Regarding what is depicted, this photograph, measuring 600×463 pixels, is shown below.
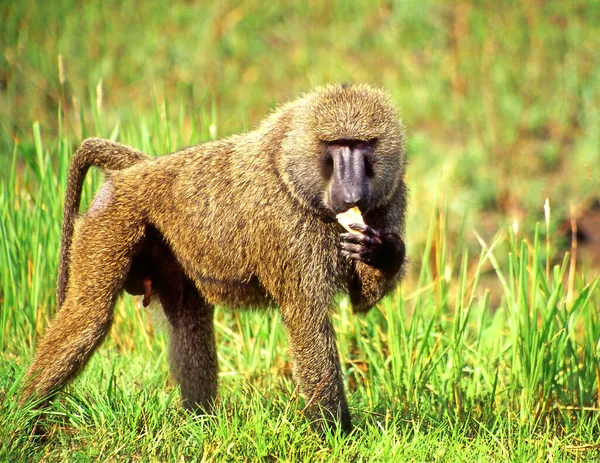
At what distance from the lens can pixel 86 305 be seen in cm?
427

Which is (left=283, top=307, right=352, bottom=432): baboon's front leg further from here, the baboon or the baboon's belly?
the baboon's belly

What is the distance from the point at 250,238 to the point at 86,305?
0.80 meters

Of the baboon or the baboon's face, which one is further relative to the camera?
the baboon

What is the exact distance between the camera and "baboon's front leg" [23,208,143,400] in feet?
13.8

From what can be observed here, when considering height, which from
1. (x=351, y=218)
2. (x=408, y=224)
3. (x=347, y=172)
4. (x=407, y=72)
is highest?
(x=407, y=72)

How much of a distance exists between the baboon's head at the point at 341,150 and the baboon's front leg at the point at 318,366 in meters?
0.49

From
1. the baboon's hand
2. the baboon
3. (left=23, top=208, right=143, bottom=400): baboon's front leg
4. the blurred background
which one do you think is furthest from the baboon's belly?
the blurred background

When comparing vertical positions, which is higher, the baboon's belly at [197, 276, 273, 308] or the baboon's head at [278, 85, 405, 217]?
the baboon's head at [278, 85, 405, 217]

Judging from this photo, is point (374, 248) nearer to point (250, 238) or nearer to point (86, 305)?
point (250, 238)

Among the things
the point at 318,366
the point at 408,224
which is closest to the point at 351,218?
the point at 318,366

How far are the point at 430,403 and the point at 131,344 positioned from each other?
1.78 metres

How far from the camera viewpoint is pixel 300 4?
11.1 metres

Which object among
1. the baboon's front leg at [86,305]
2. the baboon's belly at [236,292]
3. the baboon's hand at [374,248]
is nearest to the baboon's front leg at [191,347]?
the baboon's belly at [236,292]

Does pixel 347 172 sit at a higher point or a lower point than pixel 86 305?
higher
